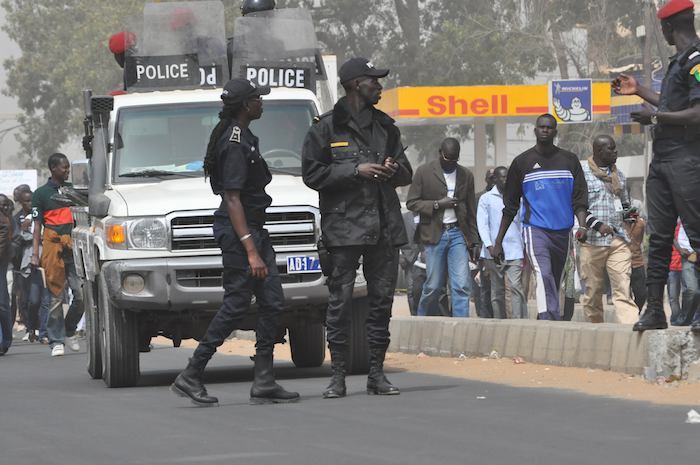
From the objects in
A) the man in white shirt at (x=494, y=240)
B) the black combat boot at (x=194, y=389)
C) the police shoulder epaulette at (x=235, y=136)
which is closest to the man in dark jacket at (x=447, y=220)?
the man in white shirt at (x=494, y=240)

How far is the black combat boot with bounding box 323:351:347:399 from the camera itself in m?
10.3

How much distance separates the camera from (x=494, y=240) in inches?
691

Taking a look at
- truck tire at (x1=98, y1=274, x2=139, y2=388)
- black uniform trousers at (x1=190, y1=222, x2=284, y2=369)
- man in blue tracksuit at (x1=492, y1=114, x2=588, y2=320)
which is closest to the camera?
black uniform trousers at (x1=190, y1=222, x2=284, y2=369)

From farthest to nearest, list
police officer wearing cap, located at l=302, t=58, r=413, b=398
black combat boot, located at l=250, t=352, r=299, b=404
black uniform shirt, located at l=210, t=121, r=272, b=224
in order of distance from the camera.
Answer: police officer wearing cap, located at l=302, t=58, r=413, b=398, black combat boot, located at l=250, t=352, r=299, b=404, black uniform shirt, located at l=210, t=121, r=272, b=224

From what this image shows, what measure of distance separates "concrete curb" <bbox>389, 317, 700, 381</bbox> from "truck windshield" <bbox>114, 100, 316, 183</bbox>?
2038 millimetres

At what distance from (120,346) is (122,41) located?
2.98 m

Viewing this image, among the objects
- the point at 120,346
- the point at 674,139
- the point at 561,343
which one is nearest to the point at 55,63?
A: the point at 120,346

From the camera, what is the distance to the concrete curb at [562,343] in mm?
10008

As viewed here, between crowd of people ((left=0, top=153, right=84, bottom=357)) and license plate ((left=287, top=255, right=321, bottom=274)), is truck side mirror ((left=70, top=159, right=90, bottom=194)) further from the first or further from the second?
crowd of people ((left=0, top=153, right=84, bottom=357))

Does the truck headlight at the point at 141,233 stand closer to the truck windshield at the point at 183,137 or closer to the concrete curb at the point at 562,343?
the truck windshield at the point at 183,137

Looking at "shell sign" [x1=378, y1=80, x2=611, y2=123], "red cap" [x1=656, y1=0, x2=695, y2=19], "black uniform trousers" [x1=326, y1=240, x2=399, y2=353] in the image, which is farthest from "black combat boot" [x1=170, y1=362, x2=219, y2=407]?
"shell sign" [x1=378, y1=80, x2=611, y2=123]

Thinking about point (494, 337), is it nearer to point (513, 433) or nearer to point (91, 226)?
point (91, 226)

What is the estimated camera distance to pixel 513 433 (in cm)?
800

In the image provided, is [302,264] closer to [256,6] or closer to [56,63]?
[256,6]
